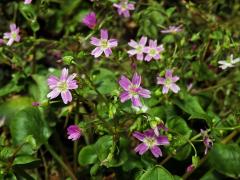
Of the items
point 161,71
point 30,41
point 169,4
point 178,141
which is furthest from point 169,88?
point 169,4

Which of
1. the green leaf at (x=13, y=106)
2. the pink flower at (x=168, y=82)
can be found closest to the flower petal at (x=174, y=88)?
the pink flower at (x=168, y=82)

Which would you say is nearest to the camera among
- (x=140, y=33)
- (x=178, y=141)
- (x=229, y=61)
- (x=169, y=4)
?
(x=178, y=141)

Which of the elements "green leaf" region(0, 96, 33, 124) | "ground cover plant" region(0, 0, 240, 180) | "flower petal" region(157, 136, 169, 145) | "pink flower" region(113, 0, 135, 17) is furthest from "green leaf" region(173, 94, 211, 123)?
"green leaf" region(0, 96, 33, 124)

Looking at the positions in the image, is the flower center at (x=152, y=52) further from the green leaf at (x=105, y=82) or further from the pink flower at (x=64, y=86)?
the pink flower at (x=64, y=86)

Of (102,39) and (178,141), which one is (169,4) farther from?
(178,141)

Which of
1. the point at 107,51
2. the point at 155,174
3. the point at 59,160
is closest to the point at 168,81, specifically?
the point at 107,51

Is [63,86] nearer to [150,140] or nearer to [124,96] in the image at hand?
[124,96]

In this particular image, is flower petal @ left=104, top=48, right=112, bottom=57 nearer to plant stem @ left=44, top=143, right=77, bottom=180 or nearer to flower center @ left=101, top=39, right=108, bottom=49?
flower center @ left=101, top=39, right=108, bottom=49
